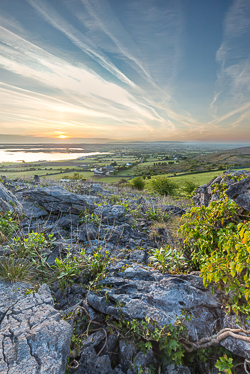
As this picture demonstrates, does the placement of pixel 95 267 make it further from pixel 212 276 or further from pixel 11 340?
pixel 212 276

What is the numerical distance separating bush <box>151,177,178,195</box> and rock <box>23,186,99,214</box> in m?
34.1

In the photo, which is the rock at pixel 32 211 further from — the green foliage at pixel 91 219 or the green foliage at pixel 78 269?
the green foliage at pixel 78 269

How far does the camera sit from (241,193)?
14.3ft

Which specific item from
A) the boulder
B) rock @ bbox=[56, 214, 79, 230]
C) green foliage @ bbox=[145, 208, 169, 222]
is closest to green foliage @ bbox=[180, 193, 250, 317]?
the boulder

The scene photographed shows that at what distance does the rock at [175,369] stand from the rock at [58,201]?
23.1 feet

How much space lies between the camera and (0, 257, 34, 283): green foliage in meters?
4.10

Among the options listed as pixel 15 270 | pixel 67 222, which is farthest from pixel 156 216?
pixel 15 270

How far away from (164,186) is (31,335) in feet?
137

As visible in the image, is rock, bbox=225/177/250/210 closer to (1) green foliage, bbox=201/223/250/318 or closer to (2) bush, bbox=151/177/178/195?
(1) green foliage, bbox=201/223/250/318

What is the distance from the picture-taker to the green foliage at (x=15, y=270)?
4.10 metres

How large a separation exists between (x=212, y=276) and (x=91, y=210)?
7.10 meters

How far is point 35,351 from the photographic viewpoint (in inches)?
102

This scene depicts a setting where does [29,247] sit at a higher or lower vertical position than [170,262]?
higher

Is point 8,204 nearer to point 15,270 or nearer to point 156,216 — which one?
point 15,270
